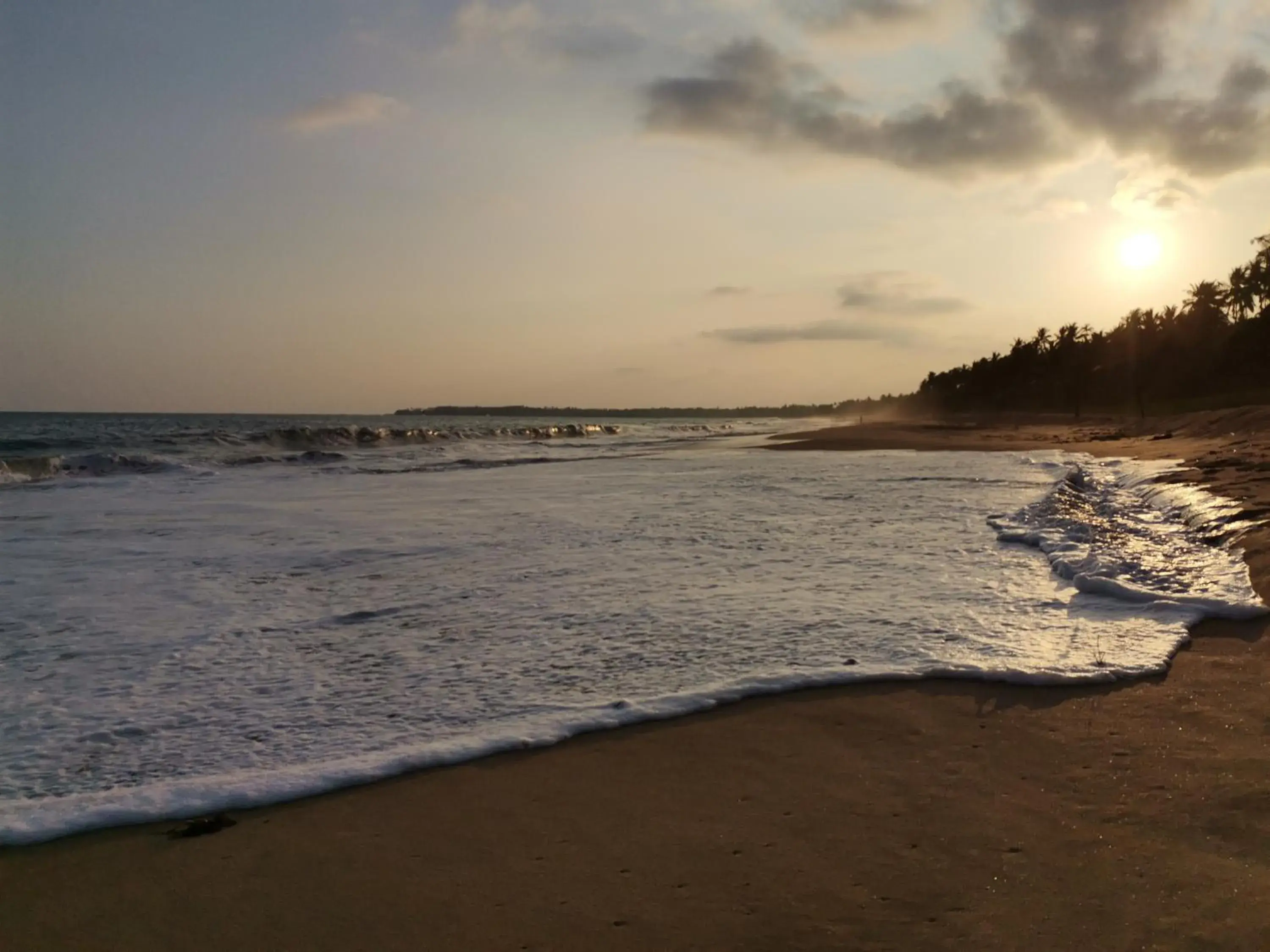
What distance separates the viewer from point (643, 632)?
617 cm

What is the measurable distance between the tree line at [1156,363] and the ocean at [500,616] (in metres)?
50.5

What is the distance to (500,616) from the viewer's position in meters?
6.77

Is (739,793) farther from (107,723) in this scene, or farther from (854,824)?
(107,723)

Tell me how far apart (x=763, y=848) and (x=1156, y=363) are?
80.0 meters

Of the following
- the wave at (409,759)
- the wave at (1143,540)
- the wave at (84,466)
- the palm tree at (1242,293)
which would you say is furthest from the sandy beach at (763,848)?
the palm tree at (1242,293)

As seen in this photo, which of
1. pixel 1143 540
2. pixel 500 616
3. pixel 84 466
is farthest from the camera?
pixel 84 466

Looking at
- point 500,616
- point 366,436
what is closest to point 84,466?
point 366,436

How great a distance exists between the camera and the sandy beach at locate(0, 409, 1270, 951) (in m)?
2.77

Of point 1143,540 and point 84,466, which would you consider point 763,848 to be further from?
point 84,466

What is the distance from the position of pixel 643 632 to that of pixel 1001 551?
4.51m

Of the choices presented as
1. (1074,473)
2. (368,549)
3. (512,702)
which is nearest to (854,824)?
(512,702)

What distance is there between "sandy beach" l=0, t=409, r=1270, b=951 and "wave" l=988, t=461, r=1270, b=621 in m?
2.10

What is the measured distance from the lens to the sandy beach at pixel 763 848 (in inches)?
109

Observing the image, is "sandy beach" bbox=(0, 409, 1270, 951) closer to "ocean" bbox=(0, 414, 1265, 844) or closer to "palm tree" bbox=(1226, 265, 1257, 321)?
"ocean" bbox=(0, 414, 1265, 844)
